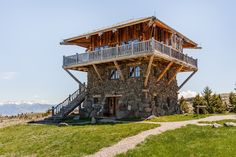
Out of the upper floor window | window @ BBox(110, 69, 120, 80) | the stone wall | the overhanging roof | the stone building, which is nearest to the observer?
the overhanging roof

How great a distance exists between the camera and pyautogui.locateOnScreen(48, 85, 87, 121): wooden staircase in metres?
26.0

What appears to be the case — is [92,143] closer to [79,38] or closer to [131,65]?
[131,65]

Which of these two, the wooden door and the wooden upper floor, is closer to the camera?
the wooden upper floor

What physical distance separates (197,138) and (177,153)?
107 inches

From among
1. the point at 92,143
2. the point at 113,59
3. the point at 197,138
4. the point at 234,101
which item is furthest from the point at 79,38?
the point at 234,101

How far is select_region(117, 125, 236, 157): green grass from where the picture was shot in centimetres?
1062

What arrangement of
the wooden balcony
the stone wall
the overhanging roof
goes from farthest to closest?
1. the stone wall
2. the overhanging roof
3. the wooden balcony

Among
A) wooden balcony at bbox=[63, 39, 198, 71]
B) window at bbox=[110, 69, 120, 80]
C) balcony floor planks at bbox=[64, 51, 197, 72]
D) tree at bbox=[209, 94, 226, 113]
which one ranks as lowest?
tree at bbox=[209, 94, 226, 113]

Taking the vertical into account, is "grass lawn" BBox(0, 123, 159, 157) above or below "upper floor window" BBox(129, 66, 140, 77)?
below

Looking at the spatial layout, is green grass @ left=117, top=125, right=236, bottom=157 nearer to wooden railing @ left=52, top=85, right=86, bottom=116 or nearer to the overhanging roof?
the overhanging roof

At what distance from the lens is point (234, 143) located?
1153 cm

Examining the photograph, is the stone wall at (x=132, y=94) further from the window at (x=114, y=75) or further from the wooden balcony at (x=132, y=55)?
the wooden balcony at (x=132, y=55)

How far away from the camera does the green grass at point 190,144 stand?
1062cm

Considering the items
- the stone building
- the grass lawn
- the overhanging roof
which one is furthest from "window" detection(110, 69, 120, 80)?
the grass lawn
